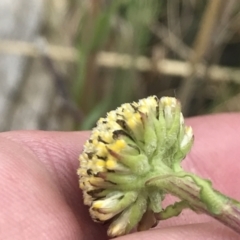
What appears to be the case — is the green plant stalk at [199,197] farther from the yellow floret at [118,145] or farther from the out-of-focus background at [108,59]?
the out-of-focus background at [108,59]

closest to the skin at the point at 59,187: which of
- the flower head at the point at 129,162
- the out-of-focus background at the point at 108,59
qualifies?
the flower head at the point at 129,162

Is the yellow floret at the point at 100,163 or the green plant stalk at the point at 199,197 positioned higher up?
the yellow floret at the point at 100,163

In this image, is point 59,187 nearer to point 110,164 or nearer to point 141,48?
point 110,164

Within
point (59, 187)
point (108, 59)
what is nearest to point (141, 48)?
point (108, 59)

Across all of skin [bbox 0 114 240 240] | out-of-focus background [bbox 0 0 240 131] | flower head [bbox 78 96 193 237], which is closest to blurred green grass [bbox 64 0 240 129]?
out-of-focus background [bbox 0 0 240 131]

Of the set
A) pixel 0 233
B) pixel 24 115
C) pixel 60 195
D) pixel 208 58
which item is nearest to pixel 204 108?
pixel 208 58

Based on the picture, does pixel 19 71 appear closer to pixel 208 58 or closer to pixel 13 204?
pixel 208 58
